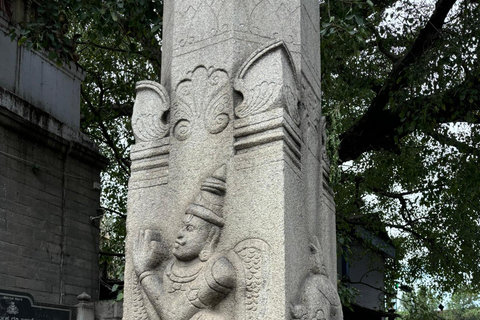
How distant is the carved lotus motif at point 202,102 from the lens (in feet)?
12.9

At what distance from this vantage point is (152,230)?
394cm

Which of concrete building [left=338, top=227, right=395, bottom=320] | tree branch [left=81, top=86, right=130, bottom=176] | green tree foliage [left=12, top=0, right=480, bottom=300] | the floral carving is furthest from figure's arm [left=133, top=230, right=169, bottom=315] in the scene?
tree branch [left=81, top=86, right=130, bottom=176]

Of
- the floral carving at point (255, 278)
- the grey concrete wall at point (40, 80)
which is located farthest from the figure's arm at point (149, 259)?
the grey concrete wall at point (40, 80)

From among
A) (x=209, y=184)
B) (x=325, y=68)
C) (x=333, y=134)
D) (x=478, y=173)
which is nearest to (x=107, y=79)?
(x=325, y=68)

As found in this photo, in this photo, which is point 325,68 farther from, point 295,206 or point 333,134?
point 295,206

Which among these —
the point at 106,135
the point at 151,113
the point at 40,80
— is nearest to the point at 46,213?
the point at 40,80

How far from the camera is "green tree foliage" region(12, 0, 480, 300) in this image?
319 inches

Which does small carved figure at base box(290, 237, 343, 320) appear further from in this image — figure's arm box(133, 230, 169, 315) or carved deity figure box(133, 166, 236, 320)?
figure's arm box(133, 230, 169, 315)

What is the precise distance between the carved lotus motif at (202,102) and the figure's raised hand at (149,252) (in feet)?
2.10

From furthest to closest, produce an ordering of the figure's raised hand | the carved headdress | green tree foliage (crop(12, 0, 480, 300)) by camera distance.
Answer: green tree foliage (crop(12, 0, 480, 300)) → the figure's raised hand → the carved headdress

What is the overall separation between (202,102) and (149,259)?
3.30ft

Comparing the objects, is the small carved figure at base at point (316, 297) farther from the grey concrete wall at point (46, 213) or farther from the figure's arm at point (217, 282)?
the grey concrete wall at point (46, 213)

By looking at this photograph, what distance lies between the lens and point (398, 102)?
29.6 ft

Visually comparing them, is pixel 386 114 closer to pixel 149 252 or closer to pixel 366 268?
pixel 149 252
